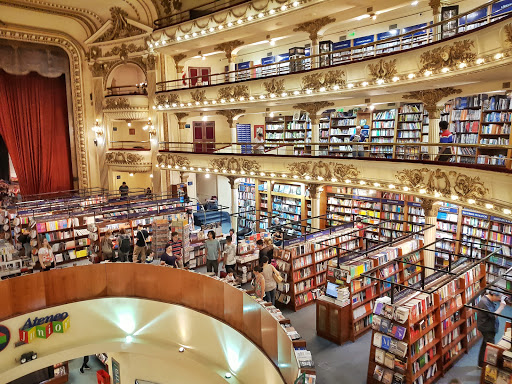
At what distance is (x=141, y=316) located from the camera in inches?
324

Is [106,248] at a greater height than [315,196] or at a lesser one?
lesser

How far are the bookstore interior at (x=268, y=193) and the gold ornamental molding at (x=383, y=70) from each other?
4cm

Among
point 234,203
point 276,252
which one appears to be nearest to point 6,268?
point 276,252

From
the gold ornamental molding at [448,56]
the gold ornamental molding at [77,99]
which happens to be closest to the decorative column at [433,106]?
the gold ornamental molding at [448,56]

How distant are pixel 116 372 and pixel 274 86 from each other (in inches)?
365

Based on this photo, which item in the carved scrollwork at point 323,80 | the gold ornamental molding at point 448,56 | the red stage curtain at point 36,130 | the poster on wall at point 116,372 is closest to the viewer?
the gold ornamental molding at point 448,56

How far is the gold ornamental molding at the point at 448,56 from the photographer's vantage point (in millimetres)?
7051

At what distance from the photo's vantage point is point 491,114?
9.30m

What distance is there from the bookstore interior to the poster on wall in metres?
0.07

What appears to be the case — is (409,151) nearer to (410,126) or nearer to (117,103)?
(410,126)

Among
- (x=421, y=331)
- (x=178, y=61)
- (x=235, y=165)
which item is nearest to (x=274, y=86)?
(x=235, y=165)

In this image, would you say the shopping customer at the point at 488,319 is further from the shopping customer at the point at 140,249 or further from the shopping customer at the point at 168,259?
the shopping customer at the point at 140,249

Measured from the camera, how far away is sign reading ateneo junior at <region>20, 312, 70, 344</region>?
7.41 m

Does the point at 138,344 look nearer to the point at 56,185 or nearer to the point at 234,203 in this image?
the point at 234,203
